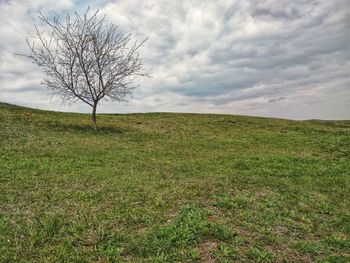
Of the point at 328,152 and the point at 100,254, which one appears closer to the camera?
the point at 100,254

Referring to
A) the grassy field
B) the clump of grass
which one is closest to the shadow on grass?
the grassy field

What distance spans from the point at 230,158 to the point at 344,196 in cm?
757

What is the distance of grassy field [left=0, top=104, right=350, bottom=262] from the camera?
7.51 meters

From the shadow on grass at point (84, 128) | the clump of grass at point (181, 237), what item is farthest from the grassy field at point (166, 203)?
the shadow on grass at point (84, 128)

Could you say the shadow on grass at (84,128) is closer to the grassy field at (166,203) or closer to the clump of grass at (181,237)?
the grassy field at (166,203)

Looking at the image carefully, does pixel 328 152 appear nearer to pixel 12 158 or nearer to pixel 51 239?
pixel 12 158

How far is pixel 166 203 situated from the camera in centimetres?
1047

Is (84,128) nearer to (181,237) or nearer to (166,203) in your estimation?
(166,203)

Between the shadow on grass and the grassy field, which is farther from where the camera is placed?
the shadow on grass

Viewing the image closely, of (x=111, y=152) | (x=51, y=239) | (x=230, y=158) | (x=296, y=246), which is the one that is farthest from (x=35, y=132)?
(x=296, y=246)

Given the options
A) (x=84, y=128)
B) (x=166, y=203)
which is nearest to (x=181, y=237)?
(x=166, y=203)

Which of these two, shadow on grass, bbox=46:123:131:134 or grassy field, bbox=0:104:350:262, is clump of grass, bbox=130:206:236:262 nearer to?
grassy field, bbox=0:104:350:262

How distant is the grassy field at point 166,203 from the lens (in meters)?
7.51

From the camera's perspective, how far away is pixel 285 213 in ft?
34.1
